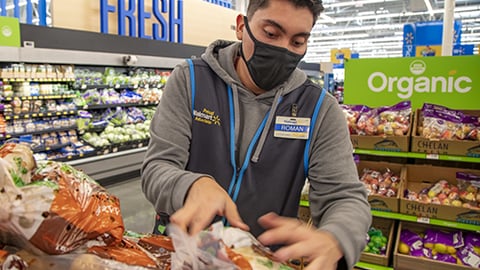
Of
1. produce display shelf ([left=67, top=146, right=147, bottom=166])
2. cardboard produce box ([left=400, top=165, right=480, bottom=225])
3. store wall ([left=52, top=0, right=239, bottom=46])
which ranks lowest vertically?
produce display shelf ([left=67, top=146, right=147, bottom=166])

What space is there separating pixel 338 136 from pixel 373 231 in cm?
256

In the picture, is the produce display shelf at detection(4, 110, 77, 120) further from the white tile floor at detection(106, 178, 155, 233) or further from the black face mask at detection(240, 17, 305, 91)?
the black face mask at detection(240, 17, 305, 91)

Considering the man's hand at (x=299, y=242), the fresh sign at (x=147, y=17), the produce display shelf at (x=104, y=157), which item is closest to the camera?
the man's hand at (x=299, y=242)

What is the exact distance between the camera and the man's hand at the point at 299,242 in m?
0.74

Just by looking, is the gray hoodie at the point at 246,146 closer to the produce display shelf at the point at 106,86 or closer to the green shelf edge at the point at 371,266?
the green shelf edge at the point at 371,266

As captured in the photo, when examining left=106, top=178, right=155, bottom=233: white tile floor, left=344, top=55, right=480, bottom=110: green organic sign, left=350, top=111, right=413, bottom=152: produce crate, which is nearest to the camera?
left=350, top=111, right=413, bottom=152: produce crate

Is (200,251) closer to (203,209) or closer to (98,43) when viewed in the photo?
(203,209)

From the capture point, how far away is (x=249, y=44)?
132 centimetres

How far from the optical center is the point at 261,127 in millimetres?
1300

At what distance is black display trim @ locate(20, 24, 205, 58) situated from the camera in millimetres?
5410

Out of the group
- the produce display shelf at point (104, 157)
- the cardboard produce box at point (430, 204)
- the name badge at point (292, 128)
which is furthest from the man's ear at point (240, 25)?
the produce display shelf at point (104, 157)

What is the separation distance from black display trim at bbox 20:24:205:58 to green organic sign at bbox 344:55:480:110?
4069mm

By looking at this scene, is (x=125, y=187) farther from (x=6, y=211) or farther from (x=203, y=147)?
(x=6, y=211)

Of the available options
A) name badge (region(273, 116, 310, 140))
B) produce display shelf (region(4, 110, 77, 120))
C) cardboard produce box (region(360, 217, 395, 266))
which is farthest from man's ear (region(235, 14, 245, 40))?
produce display shelf (region(4, 110, 77, 120))
